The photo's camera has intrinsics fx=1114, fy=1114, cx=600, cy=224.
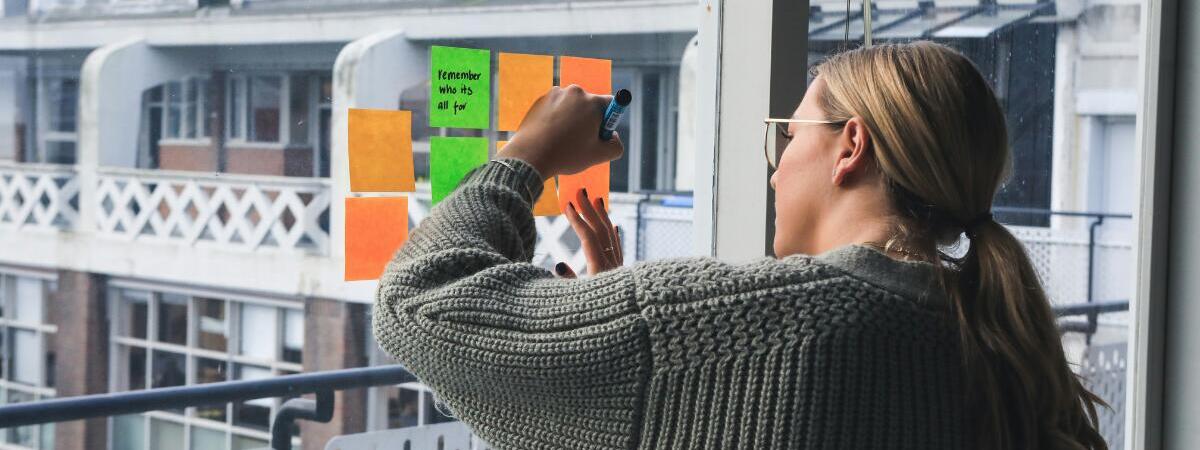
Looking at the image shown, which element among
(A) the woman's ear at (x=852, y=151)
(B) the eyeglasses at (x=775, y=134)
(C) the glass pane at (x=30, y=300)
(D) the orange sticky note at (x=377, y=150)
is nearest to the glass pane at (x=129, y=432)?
(C) the glass pane at (x=30, y=300)

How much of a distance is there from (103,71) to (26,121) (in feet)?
0.34

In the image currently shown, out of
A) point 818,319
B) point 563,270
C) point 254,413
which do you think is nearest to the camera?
point 818,319

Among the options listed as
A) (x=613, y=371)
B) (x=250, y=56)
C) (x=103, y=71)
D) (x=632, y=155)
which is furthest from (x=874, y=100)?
(x=103, y=71)

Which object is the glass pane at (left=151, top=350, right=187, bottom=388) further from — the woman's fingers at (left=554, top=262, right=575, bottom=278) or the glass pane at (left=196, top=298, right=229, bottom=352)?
the woman's fingers at (left=554, top=262, right=575, bottom=278)

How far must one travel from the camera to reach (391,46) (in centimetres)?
141

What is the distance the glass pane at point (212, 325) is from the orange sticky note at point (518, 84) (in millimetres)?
505

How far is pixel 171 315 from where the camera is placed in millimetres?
1493

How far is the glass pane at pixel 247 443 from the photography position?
1.70 meters

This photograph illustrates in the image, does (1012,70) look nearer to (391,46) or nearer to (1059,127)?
(1059,127)

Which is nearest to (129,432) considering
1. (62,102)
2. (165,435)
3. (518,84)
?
(165,435)

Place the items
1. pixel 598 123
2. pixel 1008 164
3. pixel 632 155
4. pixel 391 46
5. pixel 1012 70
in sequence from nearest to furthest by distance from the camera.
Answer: pixel 1008 164
pixel 598 123
pixel 391 46
pixel 632 155
pixel 1012 70

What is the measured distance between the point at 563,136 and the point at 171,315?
71 cm

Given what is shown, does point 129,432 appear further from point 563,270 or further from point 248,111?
point 563,270

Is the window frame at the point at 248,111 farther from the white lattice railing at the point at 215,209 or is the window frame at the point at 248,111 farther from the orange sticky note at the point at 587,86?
the orange sticky note at the point at 587,86
